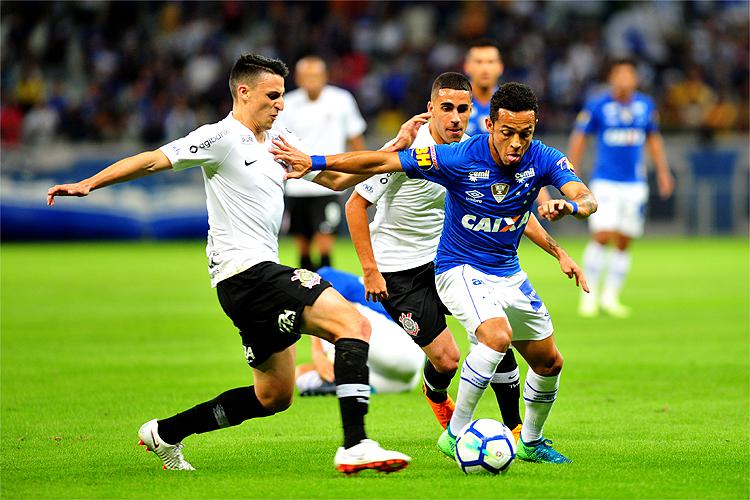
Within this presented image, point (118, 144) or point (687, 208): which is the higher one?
point (118, 144)

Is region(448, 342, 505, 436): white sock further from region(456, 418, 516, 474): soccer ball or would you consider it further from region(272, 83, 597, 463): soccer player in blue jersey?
region(456, 418, 516, 474): soccer ball

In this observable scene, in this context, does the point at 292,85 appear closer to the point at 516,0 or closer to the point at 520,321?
the point at 516,0

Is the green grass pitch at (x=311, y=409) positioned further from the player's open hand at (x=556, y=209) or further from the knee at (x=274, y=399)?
the player's open hand at (x=556, y=209)

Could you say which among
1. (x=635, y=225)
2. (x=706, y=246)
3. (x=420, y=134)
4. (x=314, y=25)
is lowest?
(x=706, y=246)

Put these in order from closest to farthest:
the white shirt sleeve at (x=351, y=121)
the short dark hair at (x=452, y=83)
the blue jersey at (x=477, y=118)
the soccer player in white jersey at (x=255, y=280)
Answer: the soccer player in white jersey at (x=255, y=280) → the short dark hair at (x=452, y=83) → the blue jersey at (x=477, y=118) → the white shirt sleeve at (x=351, y=121)

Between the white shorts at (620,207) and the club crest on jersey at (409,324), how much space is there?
302 inches

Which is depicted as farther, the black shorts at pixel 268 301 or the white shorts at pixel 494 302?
the white shorts at pixel 494 302

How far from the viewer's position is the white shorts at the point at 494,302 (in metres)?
6.32

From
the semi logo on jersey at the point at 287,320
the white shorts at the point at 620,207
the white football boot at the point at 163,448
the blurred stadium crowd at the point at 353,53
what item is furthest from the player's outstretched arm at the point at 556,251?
the blurred stadium crowd at the point at 353,53

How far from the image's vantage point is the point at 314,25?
96.7 feet

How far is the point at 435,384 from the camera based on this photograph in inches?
287

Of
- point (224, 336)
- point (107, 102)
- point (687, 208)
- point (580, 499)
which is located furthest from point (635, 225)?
point (107, 102)

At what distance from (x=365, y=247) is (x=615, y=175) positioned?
851cm

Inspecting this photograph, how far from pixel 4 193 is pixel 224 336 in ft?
44.3
